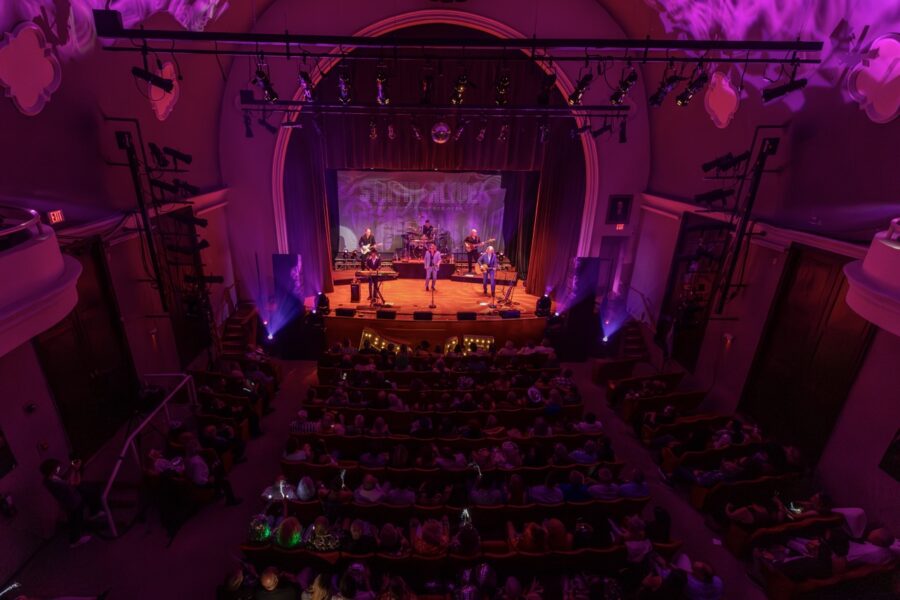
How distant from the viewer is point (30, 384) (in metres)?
6.43

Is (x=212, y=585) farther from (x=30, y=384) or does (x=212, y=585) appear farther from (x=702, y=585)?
(x=702, y=585)

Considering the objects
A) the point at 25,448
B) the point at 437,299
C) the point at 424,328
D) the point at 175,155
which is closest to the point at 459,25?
the point at 437,299

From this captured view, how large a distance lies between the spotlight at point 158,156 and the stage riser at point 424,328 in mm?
5148

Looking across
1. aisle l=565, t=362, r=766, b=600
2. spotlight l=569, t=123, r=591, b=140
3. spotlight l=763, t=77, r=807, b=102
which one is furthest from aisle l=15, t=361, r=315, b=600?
spotlight l=569, t=123, r=591, b=140

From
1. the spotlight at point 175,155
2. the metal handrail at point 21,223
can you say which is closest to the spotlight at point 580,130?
the spotlight at point 175,155

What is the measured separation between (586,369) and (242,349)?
9073 mm

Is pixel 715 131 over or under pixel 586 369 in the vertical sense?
over

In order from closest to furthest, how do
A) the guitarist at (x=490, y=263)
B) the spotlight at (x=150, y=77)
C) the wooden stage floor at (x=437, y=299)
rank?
the spotlight at (x=150, y=77) < the wooden stage floor at (x=437, y=299) < the guitarist at (x=490, y=263)

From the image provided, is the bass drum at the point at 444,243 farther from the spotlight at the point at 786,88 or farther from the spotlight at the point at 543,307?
the spotlight at the point at 786,88

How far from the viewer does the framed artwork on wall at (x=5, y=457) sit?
19.3 ft

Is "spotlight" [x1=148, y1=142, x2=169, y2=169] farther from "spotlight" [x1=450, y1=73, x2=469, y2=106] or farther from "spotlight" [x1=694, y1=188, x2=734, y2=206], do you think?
"spotlight" [x1=694, y1=188, x2=734, y2=206]

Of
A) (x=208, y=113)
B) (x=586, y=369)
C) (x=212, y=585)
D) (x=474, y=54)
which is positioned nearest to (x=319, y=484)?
(x=212, y=585)

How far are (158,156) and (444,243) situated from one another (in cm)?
939

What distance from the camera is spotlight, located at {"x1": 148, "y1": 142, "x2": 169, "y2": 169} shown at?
9.04 m
